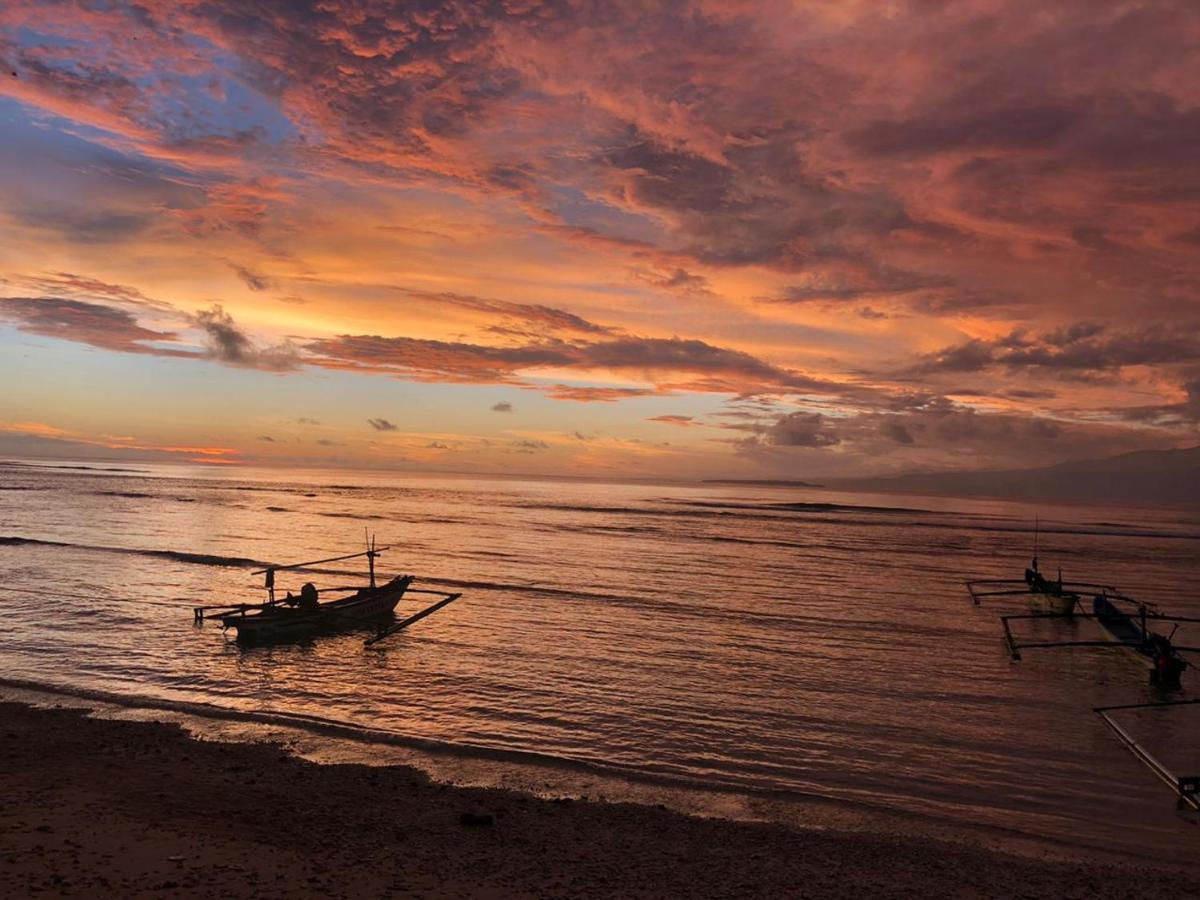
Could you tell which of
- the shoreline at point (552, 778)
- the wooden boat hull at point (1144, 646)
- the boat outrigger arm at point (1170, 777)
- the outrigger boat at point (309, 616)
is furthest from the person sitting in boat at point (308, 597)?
the wooden boat hull at point (1144, 646)

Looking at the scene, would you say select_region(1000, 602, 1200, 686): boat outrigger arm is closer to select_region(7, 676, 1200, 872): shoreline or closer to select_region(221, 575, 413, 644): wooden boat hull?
select_region(7, 676, 1200, 872): shoreline

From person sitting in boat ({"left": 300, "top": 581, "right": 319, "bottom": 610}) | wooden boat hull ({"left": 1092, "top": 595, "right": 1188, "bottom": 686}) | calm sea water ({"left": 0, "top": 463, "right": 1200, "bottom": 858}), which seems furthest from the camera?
person sitting in boat ({"left": 300, "top": 581, "right": 319, "bottom": 610})

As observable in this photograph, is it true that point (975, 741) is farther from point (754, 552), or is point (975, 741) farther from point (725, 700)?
point (754, 552)

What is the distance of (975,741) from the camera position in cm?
1941

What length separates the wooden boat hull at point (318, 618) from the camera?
27.9 metres

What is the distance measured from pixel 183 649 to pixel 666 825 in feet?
67.5

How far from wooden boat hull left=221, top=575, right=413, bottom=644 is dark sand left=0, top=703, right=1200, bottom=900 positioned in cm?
1244

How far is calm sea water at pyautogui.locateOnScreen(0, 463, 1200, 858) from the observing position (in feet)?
52.9

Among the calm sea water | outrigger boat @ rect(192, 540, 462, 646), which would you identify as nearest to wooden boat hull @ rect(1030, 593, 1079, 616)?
the calm sea water

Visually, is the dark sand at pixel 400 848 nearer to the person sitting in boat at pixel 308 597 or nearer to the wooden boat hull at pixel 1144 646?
the person sitting in boat at pixel 308 597

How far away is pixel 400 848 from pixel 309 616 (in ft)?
64.8

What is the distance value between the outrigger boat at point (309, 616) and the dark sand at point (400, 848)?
41.4 feet

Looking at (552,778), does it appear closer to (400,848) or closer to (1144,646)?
(400,848)

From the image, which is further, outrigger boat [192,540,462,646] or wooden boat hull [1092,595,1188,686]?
outrigger boat [192,540,462,646]
